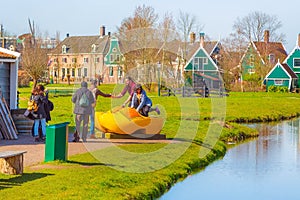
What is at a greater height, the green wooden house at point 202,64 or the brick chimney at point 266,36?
the brick chimney at point 266,36

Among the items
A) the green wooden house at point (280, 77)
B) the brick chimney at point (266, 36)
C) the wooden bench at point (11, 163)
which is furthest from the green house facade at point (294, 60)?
Answer: the wooden bench at point (11, 163)

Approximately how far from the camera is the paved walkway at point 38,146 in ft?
50.9

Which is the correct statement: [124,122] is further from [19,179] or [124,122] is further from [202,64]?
[202,64]

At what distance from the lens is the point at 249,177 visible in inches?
674

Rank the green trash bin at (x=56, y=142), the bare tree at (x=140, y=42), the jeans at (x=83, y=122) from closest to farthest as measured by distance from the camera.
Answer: the green trash bin at (x=56, y=142) → the jeans at (x=83, y=122) → the bare tree at (x=140, y=42)

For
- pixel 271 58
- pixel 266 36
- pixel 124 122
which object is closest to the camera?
pixel 124 122

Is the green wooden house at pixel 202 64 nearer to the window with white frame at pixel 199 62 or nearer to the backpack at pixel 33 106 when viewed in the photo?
the window with white frame at pixel 199 62

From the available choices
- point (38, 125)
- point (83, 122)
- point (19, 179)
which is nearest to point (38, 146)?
point (38, 125)

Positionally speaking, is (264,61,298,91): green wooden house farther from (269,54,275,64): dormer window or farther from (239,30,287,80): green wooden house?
(269,54,275,64): dormer window

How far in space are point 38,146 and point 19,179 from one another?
5.05 m

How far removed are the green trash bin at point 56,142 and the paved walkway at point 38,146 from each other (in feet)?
1.38

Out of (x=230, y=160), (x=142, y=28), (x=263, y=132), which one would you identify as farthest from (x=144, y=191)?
(x=142, y=28)

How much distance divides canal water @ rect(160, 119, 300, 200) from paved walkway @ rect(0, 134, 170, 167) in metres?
2.90

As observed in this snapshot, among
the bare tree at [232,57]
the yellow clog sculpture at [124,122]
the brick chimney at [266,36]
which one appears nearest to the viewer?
the yellow clog sculpture at [124,122]
